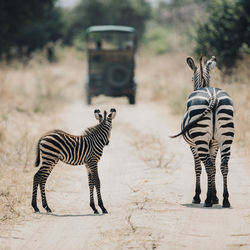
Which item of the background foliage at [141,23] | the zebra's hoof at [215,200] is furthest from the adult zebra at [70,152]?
the background foliage at [141,23]

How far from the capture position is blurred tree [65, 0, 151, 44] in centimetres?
4778

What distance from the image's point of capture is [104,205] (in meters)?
7.82

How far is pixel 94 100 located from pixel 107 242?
1816 cm

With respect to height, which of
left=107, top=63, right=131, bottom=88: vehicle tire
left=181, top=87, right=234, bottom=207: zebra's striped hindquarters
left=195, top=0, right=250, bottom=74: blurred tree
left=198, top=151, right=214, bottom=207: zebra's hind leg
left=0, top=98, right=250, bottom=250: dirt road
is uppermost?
left=195, top=0, right=250, bottom=74: blurred tree

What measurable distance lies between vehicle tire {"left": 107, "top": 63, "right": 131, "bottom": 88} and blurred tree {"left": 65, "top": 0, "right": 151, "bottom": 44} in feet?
88.2

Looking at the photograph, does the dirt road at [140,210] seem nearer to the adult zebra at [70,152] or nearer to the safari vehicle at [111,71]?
the adult zebra at [70,152]

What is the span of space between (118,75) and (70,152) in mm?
13608

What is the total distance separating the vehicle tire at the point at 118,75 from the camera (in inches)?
816

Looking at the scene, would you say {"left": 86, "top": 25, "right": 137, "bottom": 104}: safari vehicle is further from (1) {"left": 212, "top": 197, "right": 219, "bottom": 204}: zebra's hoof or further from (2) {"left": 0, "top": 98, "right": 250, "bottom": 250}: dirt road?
(1) {"left": 212, "top": 197, "right": 219, "bottom": 204}: zebra's hoof

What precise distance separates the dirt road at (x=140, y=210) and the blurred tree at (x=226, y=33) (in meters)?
8.56

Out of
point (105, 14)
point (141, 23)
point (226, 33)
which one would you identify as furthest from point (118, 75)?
point (141, 23)

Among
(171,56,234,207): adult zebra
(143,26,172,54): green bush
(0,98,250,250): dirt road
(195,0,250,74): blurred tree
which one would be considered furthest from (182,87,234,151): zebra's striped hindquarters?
(143,26,172,54): green bush

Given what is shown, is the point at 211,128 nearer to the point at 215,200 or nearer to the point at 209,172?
the point at 209,172

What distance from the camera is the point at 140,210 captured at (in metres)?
7.25
